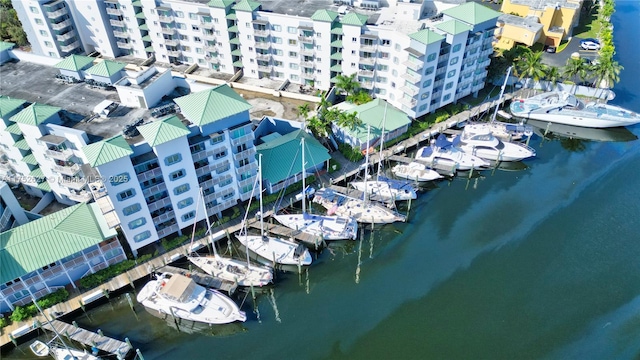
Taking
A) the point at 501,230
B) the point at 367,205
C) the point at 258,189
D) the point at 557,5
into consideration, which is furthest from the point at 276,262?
the point at 557,5

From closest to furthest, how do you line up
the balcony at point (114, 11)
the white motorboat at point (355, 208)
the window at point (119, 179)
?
the window at point (119, 179) < the white motorboat at point (355, 208) < the balcony at point (114, 11)

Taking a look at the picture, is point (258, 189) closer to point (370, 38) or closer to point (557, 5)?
point (370, 38)

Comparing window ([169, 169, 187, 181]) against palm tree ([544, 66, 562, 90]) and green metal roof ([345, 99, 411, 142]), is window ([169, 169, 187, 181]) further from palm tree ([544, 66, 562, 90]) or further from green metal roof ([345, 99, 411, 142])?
palm tree ([544, 66, 562, 90])

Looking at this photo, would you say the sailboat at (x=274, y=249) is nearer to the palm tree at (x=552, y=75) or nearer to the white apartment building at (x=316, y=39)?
the white apartment building at (x=316, y=39)

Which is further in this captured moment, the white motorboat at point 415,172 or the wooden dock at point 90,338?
the white motorboat at point 415,172

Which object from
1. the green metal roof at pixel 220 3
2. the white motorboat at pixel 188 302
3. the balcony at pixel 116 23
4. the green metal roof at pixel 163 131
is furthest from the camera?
the balcony at pixel 116 23

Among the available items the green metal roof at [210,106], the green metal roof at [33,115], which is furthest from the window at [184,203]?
the green metal roof at [33,115]

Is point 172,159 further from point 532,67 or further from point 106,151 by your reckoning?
point 532,67
